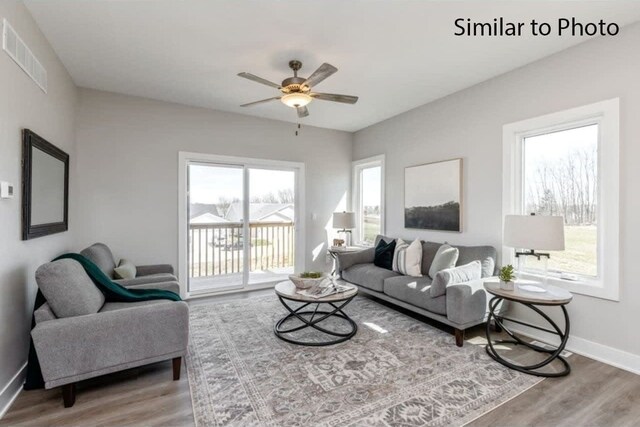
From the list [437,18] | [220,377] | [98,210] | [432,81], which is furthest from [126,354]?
[432,81]

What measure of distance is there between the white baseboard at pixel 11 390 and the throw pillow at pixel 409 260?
3644 mm

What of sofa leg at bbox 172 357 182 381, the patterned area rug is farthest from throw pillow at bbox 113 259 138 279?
sofa leg at bbox 172 357 182 381

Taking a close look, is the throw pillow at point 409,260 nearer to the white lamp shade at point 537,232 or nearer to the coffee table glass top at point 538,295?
the coffee table glass top at point 538,295

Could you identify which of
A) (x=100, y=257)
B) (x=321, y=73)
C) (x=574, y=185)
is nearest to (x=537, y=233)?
(x=574, y=185)

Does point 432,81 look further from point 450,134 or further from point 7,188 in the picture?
point 7,188

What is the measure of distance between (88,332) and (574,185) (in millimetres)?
4176

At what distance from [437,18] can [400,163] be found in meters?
2.53

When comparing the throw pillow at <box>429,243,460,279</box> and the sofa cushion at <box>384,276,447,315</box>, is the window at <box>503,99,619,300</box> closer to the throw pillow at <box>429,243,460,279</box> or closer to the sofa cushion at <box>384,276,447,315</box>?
the throw pillow at <box>429,243,460,279</box>

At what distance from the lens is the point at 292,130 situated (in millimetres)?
5184

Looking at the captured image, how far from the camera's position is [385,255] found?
4195 mm

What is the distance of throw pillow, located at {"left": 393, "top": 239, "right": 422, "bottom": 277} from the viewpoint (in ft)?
12.3

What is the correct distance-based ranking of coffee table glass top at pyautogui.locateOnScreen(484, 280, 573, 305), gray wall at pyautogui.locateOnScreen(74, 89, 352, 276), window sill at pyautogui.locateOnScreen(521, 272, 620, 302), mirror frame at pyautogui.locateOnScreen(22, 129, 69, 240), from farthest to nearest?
1. gray wall at pyautogui.locateOnScreen(74, 89, 352, 276)
2. window sill at pyautogui.locateOnScreen(521, 272, 620, 302)
3. coffee table glass top at pyautogui.locateOnScreen(484, 280, 573, 305)
4. mirror frame at pyautogui.locateOnScreen(22, 129, 69, 240)

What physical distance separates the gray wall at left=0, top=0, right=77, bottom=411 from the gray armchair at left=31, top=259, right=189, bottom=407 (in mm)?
285

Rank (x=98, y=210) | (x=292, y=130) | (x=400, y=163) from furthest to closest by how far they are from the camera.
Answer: (x=292, y=130) < (x=400, y=163) < (x=98, y=210)
